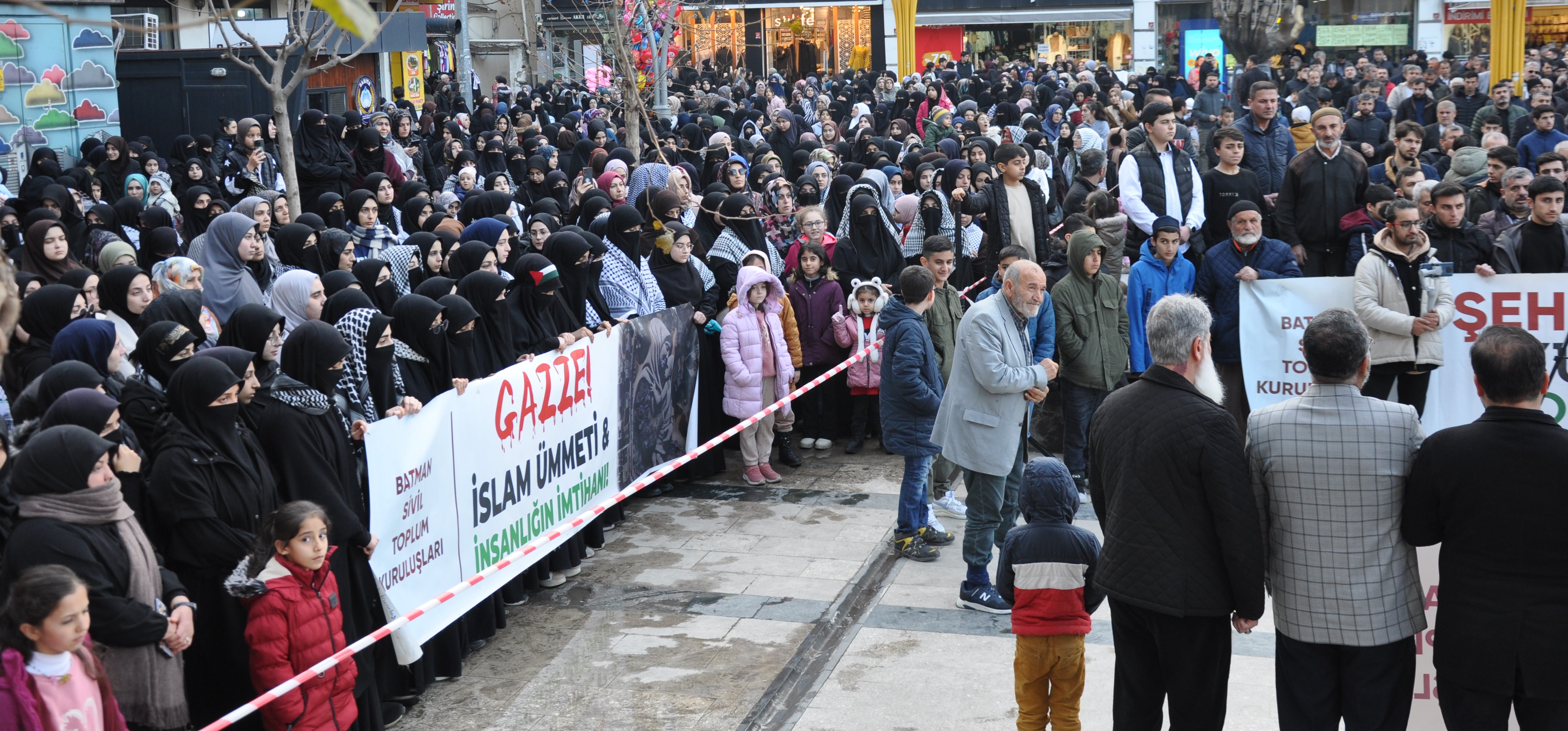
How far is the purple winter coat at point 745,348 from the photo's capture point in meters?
9.25

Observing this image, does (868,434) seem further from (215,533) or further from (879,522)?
(215,533)

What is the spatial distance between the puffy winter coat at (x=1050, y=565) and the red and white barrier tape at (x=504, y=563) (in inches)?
95.3

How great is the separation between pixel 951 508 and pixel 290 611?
14.9 ft

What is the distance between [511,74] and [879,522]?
33071 mm

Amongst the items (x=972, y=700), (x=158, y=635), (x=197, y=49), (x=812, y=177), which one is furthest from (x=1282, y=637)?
(x=197, y=49)

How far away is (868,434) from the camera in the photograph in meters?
10.7

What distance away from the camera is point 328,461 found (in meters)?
5.64

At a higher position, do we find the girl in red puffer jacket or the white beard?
the white beard

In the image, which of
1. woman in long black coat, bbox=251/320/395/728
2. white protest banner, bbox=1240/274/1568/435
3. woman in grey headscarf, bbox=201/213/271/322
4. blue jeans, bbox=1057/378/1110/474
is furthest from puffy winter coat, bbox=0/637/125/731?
white protest banner, bbox=1240/274/1568/435

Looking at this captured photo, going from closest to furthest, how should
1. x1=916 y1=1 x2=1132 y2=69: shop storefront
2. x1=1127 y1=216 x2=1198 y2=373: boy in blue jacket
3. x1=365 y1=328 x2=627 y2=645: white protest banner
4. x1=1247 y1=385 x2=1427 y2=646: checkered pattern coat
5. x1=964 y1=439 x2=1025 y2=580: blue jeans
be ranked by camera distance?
1. x1=1247 y1=385 x2=1427 y2=646: checkered pattern coat
2. x1=365 y1=328 x2=627 y2=645: white protest banner
3. x1=964 y1=439 x2=1025 y2=580: blue jeans
4. x1=1127 y1=216 x2=1198 y2=373: boy in blue jacket
5. x1=916 y1=1 x2=1132 y2=69: shop storefront

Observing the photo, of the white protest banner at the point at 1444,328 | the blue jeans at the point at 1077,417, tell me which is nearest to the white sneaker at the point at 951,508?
the blue jeans at the point at 1077,417

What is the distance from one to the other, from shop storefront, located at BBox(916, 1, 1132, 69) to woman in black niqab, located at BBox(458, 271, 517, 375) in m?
38.6

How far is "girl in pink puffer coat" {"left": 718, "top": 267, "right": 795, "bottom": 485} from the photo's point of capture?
926 centimetres

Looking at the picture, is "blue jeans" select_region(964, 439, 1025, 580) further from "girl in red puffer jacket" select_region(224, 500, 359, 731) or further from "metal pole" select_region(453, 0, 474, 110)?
"metal pole" select_region(453, 0, 474, 110)
